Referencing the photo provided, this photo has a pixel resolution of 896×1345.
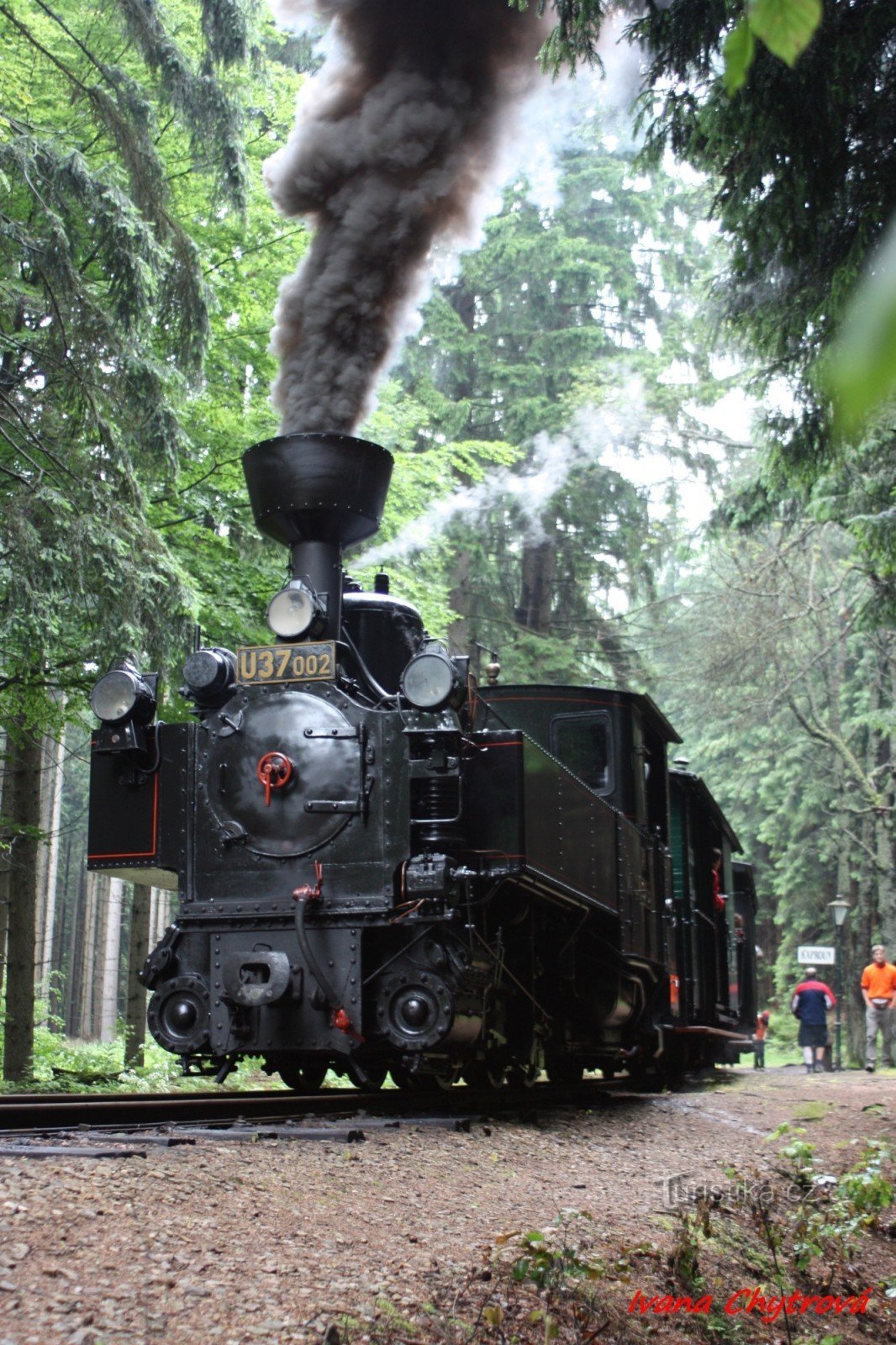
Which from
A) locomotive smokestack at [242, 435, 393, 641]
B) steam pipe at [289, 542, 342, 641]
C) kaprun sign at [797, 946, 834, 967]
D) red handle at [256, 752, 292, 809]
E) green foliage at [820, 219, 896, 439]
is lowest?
kaprun sign at [797, 946, 834, 967]

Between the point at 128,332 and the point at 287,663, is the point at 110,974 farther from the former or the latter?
the point at 287,663

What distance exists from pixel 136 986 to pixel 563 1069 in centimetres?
689

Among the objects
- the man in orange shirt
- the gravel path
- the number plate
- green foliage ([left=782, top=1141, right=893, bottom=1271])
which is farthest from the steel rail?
the man in orange shirt

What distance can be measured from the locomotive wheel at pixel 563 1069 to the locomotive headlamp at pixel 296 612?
4.16 m

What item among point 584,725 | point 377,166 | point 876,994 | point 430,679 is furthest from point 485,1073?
point 876,994

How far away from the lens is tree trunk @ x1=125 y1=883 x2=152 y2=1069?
14.7 metres

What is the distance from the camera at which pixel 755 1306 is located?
13.5ft

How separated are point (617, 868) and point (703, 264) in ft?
66.8

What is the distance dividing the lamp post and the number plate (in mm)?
14801

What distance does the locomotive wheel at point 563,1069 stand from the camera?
10.3 metres

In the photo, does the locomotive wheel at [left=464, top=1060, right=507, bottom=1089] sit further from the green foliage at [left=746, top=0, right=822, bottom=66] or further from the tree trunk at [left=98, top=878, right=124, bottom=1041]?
the tree trunk at [left=98, top=878, right=124, bottom=1041]

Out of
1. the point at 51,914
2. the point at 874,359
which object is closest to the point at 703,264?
the point at 51,914

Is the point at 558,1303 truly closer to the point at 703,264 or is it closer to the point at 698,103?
the point at 698,103

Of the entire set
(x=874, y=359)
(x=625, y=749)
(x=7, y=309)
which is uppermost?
(x=7, y=309)
